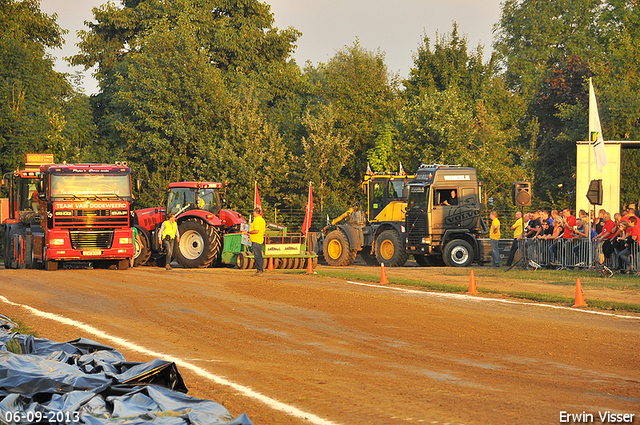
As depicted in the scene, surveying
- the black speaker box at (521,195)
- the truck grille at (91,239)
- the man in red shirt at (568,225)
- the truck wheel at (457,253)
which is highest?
the black speaker box at (521,195)

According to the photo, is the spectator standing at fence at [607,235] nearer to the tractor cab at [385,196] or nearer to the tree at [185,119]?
the tractor cab at [385,196]

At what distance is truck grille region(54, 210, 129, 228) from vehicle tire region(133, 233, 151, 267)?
11.8 feet

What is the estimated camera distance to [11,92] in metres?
43.0

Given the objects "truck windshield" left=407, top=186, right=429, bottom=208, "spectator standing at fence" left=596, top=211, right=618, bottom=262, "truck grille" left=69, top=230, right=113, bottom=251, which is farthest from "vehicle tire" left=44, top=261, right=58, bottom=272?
"spectator standing at fence" left=596, top=211, right=618, bottom=262

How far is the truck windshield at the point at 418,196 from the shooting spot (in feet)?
88.6

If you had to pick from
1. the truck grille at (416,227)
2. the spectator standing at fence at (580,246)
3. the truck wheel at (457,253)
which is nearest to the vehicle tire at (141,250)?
the truck grille at (416,227)

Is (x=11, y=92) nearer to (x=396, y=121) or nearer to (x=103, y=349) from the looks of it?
(x=396, y=121)

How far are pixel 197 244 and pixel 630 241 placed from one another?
1367cm

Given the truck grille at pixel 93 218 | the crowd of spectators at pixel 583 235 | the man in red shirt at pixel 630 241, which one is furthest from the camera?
the truck grille at pixel 93 218

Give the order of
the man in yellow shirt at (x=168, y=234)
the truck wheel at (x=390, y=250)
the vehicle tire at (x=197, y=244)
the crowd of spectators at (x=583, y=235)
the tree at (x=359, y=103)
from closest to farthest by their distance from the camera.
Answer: the crowd of spectators at (x=583, y=235), the man in yellow shirt at (x=168, y=234), the vehicle tire at (x=197, y=244), the truck wheel at (x=390, y=250), the tree at (x=359, y=103)

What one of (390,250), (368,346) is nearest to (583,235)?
A: (390,250)

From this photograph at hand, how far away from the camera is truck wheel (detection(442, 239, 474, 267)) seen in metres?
26.9

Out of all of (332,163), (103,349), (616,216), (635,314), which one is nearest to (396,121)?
(332,163)

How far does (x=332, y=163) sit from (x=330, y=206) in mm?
2649
